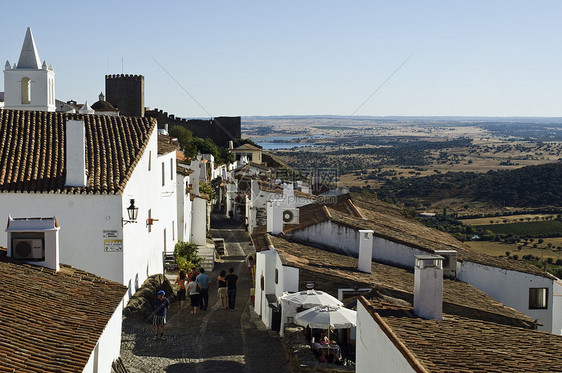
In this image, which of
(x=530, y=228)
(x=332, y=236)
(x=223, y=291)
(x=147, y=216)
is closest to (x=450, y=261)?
(x=332, y=236)

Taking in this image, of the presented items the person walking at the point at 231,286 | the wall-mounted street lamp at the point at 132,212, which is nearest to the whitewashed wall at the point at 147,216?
the wall-mounted street lamp at the point at 132,212

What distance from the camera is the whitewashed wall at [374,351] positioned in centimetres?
1038

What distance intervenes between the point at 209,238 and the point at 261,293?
16410 mm

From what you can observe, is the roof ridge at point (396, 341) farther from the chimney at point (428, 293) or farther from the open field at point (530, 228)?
the open field at point (530, 228)

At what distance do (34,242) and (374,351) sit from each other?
20.5 ft

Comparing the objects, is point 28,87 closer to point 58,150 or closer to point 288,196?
point 58,150

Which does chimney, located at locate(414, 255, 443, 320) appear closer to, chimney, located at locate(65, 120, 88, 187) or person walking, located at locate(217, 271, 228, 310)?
person walking, located at locate(217, 271, 228, 310)

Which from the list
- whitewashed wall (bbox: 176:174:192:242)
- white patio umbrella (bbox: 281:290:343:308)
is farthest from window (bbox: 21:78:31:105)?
white patio umbrella (bbox: 281:290:343:308)

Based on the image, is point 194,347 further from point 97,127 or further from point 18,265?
point 97,127

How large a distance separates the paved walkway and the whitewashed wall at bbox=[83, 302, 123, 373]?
136 cm

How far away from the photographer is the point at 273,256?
20109mm

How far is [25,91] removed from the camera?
94.9 feet

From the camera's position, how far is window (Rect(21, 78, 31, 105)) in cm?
2874

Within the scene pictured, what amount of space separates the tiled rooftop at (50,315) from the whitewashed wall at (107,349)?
39 centimetres
